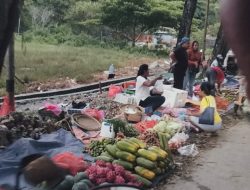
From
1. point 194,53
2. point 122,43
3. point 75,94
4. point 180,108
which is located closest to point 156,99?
point 180,108

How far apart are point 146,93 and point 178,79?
6.03 feet

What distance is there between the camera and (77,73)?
736 inches

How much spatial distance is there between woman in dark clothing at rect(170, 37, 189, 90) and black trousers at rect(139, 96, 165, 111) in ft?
5.86

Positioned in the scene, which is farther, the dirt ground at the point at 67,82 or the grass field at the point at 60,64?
the grass field at the point at 60,64

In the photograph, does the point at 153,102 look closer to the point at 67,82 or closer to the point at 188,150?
the point at 188,150

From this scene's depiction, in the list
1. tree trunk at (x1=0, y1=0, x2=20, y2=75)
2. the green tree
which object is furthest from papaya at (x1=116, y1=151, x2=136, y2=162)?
the green tree

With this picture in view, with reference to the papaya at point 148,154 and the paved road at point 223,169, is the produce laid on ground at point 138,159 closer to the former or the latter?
the papaya at point 148,154

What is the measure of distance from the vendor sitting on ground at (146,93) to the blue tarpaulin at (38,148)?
9.09 ft

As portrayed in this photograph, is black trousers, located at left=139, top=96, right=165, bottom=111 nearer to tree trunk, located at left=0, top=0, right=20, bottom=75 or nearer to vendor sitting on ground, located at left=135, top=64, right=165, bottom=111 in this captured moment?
vendor sitting on ground, located at left=135, top=64, right=165, bottom=111

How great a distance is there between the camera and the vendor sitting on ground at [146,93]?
395 inches

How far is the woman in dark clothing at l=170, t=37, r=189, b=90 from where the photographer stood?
461 inches

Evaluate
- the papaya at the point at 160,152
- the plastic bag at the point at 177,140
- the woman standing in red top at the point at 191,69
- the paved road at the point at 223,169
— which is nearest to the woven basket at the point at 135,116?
the plastic bag at the point at 177,140

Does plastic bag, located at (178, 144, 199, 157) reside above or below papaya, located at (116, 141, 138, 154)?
below

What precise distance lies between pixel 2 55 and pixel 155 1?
106 ft
